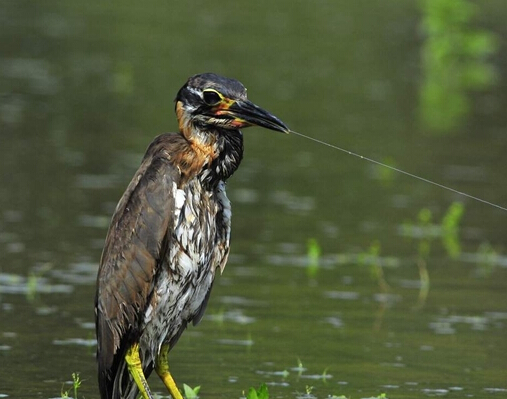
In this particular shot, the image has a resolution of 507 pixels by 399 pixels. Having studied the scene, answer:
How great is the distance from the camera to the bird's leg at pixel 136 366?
25.7 feet

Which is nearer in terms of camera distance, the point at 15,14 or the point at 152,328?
the point at 152,328

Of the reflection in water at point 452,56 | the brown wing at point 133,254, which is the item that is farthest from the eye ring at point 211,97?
the reflection in water at point 452,56

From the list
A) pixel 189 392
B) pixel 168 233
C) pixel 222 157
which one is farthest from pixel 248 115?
pixel 189 392

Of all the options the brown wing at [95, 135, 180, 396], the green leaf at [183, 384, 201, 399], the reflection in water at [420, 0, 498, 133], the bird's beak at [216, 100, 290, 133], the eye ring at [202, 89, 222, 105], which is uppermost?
the reflection in water at [420, 0, 498, 133]

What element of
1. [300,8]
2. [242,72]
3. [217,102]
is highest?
[300,8]

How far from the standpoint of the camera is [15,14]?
33.5 meters

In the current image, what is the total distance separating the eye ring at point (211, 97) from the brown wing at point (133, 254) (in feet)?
1.23

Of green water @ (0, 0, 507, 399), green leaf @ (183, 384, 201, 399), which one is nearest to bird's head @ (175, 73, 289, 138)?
green leaf @ (183, 384, 201, 399)

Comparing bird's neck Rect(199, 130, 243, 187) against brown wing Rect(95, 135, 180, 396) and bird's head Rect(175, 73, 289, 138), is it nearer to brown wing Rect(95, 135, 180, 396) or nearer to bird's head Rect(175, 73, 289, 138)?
bird's head Rect(175, 73, 289, 138)

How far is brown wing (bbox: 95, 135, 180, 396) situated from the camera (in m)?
7.75

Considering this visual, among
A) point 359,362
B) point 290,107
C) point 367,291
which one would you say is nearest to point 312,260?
point 367,291

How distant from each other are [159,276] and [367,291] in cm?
459

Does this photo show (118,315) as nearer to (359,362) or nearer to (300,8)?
(359,362)

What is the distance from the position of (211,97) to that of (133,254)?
3.06ft
